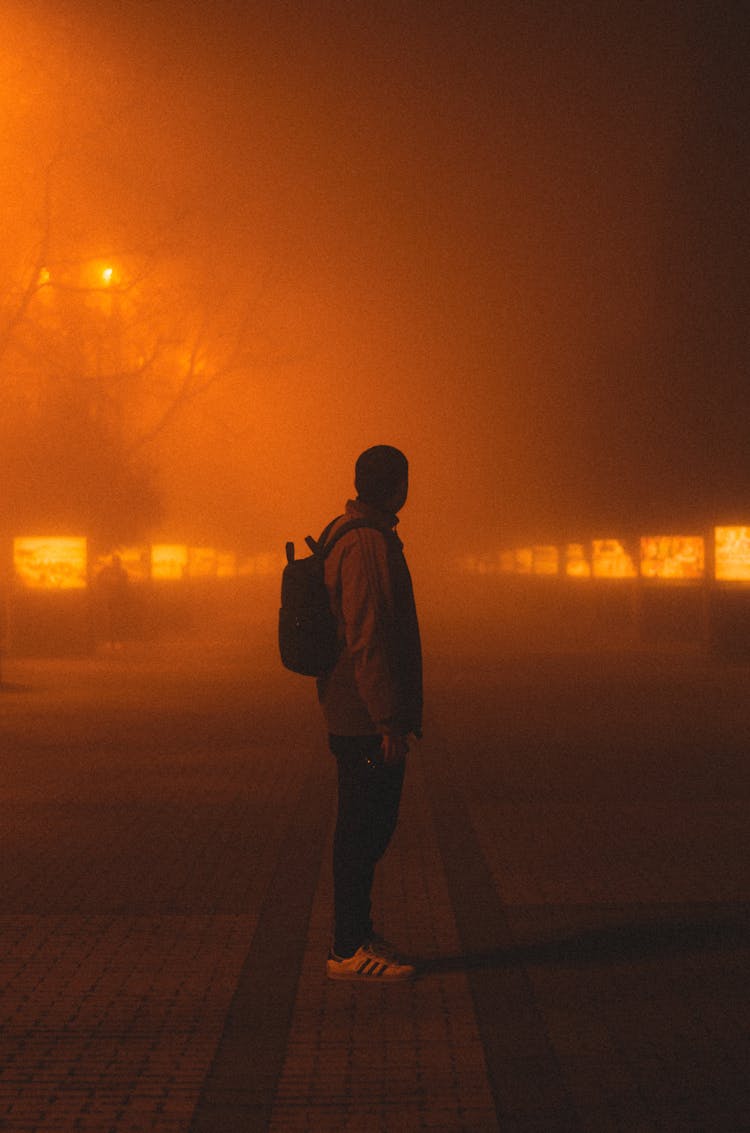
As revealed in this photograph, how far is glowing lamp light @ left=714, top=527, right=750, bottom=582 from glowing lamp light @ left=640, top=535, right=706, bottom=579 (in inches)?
269

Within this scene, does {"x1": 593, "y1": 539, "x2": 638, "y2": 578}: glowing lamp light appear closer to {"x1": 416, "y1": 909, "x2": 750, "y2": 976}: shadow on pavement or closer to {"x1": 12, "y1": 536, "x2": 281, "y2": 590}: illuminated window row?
{"x1": 12, "y1": 536, "x2": 281, "y2": 590}: illuminated window row

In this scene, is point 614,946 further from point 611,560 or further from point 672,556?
point 611,560

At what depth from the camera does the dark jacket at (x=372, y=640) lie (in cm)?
620

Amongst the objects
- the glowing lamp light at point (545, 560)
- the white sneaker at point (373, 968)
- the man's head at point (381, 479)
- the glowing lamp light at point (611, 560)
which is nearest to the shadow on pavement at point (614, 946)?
the white sneaker at point (373, 968)

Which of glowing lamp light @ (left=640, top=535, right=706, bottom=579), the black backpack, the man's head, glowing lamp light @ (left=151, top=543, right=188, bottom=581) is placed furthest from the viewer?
glowing lamp light @ (left=151, top=543, right=188, bottom=581)

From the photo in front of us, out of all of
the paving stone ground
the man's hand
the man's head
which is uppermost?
the man's head

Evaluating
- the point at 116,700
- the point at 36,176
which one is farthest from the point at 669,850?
the point at 36,176

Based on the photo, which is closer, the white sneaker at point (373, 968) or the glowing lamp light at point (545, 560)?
the white sneaker at point (373, 968)

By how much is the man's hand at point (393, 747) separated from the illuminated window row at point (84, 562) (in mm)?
25040

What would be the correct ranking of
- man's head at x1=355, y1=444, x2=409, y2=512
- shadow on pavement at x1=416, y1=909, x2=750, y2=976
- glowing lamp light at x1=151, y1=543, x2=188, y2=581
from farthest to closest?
1. glowing lamp light at x1=151, y1=543, x2=188, y2=581
2. shadow on pavement at x1=416, y1=909, x2=750, y2=976
3. man's head at x1=355, y1=444, x2=409, y2=512

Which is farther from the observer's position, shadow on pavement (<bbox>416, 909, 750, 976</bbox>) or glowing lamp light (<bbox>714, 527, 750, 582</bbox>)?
glowing lamp light (<bbox>714, 527, 750, 582</bbox>)

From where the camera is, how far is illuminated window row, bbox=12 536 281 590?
30.9 m

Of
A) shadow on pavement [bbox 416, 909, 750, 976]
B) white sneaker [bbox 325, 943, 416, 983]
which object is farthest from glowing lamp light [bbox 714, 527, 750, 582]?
white sneaker [bbox 325, 943, 416, 983]

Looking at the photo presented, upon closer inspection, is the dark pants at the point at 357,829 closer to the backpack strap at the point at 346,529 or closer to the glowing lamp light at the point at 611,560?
the backpack strap at the point at 346,529
